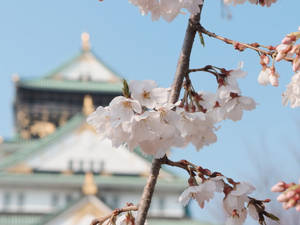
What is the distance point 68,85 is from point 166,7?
94.2ft

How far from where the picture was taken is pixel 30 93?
101ft

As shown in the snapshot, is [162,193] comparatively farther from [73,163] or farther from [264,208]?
[264,208]

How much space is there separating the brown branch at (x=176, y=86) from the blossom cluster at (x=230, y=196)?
185mm

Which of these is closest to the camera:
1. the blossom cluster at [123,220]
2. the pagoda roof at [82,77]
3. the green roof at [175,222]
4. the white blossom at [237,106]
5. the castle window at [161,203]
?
the blossom cluster at [123,220]

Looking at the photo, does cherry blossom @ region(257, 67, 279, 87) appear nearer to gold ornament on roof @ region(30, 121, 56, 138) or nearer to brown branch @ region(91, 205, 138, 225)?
brown branch @ region(91, 205, 138, 225)

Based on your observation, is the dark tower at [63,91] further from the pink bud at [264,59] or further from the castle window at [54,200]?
the pink bud at [264,59]

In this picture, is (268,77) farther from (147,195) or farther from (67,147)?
(67,147)

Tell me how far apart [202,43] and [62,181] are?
74.9 feet

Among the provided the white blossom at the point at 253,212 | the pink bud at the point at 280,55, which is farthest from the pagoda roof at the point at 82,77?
the pink bud at the point at 280,55

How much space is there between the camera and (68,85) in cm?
3072

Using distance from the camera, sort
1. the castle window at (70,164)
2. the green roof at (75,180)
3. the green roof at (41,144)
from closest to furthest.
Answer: the green roof at (75,180) < the green roof at (41,144) < the castle window at (70,164)

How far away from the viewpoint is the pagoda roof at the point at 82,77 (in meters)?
30.4

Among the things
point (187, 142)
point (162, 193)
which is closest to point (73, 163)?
point (162, 193)

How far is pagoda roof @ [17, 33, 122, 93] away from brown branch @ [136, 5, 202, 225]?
27771mm
